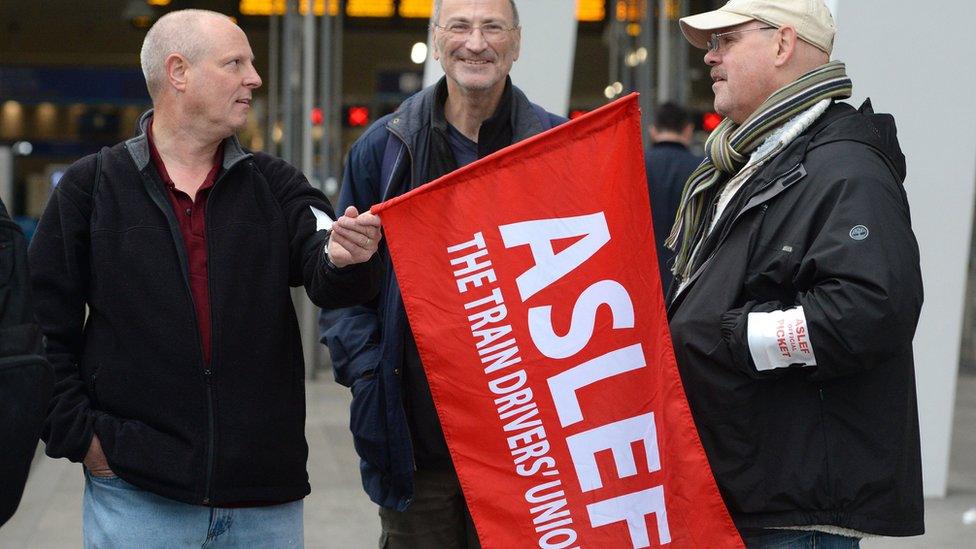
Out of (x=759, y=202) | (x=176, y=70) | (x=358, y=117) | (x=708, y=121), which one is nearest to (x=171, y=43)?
(x=176, y=70)

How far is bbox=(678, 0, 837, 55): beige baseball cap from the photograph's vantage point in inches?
115

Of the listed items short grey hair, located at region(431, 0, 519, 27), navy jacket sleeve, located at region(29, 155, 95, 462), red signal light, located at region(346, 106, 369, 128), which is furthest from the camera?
red signal light, located at region(346, 106, 369, 128)

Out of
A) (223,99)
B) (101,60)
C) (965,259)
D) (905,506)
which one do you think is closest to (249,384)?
(223,99)

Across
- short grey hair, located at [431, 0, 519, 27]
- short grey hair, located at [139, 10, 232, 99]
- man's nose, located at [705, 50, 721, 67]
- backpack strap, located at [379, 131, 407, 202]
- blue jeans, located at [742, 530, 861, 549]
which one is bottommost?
blue jeans, located at [742, 530, 861, 549]

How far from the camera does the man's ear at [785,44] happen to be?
2924mm

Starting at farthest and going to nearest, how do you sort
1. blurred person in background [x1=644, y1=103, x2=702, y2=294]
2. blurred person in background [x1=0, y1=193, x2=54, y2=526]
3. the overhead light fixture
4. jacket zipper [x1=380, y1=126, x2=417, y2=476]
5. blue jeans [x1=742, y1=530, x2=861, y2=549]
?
1. the overhead light fixture
2. blurred person in background [x1=644, y1=103, x2=702, y2=294]
3. jacket zipper [x1=380, y1=126, x2=417, y2=476]
4. blue jeans [x1=742, y1=530, x2=861, y2=549]
5. blurred person in background [x1=0, y1=193, x2=54, y2=526]

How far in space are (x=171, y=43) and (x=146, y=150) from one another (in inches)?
9.8

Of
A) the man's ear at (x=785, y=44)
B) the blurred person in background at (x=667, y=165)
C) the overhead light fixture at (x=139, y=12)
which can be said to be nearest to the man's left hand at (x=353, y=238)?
the man's ear at (x=785, y=44)

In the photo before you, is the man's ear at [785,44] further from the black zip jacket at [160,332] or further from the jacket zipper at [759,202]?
the black zip jacket at [160,332]

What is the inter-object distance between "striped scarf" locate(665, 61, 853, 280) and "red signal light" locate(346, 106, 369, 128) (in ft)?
34.2

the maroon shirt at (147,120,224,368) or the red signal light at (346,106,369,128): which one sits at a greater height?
the red signal light at (346,106,369,128)

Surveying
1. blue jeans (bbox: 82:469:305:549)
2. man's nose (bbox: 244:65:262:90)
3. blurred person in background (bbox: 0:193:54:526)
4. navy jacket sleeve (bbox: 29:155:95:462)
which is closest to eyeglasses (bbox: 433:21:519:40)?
man's nose (bbox: 244:65:262:90)

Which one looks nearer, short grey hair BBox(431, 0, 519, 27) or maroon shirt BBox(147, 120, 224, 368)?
maroon shirt BBox(147, 120, 224, 368)

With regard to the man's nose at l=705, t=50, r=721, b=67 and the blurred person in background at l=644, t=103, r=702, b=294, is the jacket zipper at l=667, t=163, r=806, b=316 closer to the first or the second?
the man's nose at l=705, t=50, r=721, b=67
